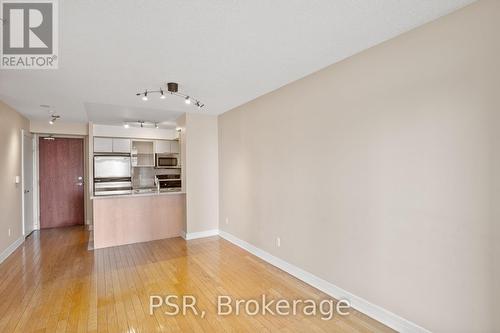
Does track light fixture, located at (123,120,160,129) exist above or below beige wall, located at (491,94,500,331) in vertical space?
above

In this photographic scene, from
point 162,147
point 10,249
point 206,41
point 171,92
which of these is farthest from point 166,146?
point 206,41

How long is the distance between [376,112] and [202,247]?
142 inches

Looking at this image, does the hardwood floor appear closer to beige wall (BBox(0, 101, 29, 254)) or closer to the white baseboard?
the white baseboard

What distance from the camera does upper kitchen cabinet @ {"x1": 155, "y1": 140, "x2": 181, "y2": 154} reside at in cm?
635

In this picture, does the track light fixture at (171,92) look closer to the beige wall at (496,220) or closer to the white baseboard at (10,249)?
the beige wall at (496,220)

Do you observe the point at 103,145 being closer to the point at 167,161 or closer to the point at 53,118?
the point at 53,118

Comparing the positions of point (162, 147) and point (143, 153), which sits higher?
point (162, 147)

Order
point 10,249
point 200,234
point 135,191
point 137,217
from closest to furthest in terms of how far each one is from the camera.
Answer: point 10,249 < point 137,217 < point 200,234 < point 135,191


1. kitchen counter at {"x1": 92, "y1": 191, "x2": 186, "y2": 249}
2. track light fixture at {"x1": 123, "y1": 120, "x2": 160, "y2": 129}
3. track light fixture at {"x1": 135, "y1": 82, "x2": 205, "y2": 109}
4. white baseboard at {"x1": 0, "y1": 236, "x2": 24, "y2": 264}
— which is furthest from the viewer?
track light fixture at {"x1": 123, "y1": 120, "x2": 160, "y2": 129}

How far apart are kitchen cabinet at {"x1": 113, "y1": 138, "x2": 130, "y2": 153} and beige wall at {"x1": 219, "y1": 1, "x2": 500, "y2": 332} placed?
4.39 metres

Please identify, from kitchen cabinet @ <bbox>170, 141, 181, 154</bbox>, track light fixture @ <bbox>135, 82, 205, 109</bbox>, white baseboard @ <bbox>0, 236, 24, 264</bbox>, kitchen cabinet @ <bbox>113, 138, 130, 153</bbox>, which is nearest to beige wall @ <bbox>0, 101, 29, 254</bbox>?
white baseboard @ <bbox>0, 236, 24, 264</bbox>

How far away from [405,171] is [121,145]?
19.7 ft

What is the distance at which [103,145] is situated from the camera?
5.93m

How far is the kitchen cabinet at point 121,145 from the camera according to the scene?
19.9 ft
